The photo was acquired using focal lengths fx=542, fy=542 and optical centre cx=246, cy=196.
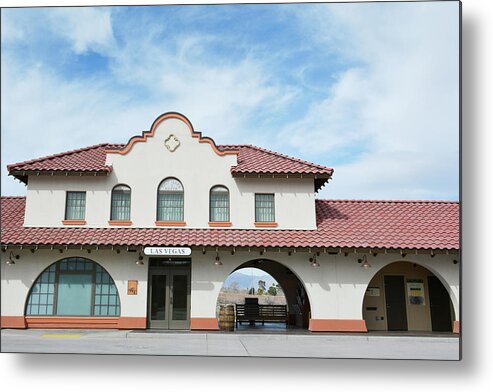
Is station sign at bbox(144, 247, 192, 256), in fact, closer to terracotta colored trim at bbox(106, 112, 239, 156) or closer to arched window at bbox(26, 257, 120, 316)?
arched window at bbox(26, 257, 120, 316)

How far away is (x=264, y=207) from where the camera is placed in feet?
48.7

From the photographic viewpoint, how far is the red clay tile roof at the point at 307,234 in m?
13.6

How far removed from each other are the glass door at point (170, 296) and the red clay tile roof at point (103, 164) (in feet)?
10.1

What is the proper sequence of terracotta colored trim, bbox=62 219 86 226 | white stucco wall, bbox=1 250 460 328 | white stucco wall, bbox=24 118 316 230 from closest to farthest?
1. white stucco wall, bbox=1 250 460 328
2. terracotta colored trim, bbox=62 219 86 226
3. white stucco wall, bbox=24 118 316 230

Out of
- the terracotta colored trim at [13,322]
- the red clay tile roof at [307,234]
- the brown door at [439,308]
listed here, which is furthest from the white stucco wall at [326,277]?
the terracotta colored trim at [13,322]

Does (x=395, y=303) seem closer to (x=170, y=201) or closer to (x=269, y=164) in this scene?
(x=269, y=164)

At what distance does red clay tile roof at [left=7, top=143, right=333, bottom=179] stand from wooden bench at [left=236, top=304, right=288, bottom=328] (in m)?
4.99

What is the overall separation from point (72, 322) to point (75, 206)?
3.06 meters

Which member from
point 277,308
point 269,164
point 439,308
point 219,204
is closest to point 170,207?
point 219,204

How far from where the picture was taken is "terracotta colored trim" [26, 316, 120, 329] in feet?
45.5

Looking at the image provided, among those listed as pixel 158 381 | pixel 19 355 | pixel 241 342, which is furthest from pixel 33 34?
pixel 241 342

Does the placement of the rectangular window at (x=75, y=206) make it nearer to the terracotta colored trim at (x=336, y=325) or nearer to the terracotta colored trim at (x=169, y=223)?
the terracotta colored trim at (x=169, y=223)

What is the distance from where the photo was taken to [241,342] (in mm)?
12125

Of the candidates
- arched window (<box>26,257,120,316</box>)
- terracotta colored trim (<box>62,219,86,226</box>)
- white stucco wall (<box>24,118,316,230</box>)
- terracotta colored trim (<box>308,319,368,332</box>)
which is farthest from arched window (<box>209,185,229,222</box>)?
terracotta colored trim (<box>308,319,368,332</box>)
